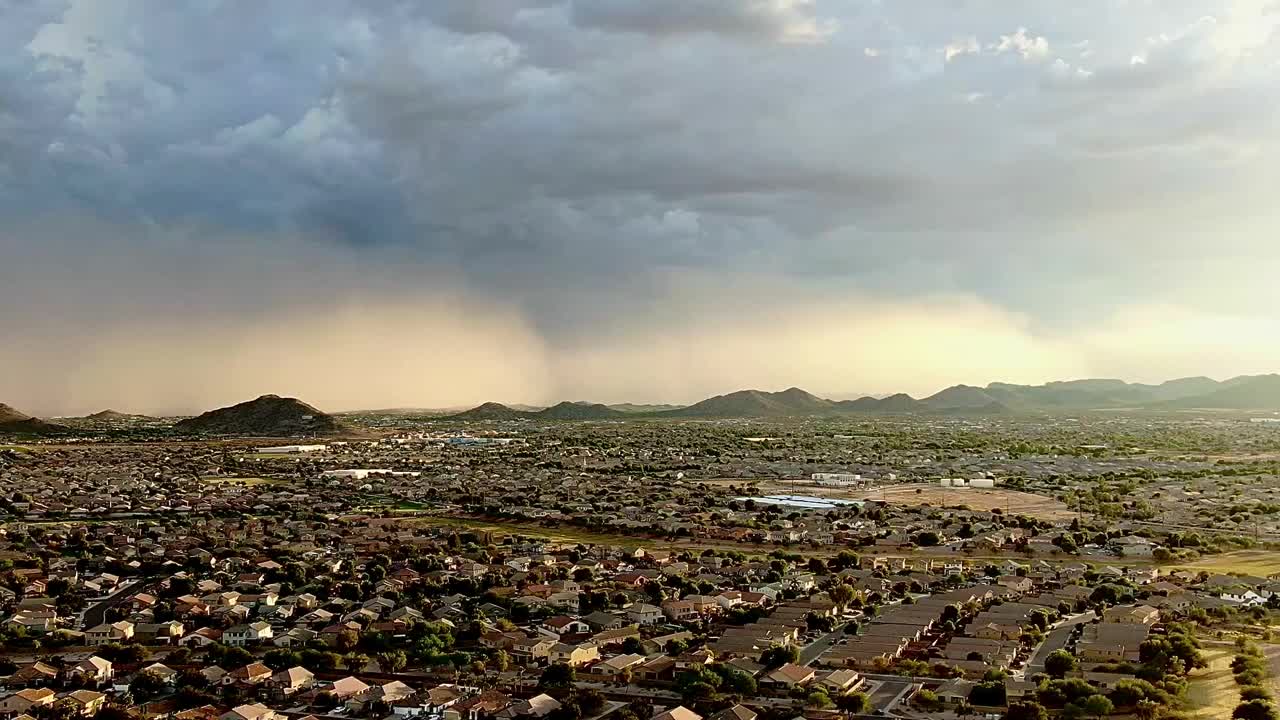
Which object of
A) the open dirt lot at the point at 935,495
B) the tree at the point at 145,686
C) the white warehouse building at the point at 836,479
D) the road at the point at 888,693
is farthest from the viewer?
the white warehouse building at the point at 836,479

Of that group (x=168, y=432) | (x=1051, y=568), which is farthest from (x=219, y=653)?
(x=168, y=432)

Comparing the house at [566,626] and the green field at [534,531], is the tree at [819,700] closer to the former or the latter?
the house at [566,626]

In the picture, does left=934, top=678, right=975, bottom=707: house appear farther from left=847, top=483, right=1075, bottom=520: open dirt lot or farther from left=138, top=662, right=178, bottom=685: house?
left=847, top=483, right=1075, bottom=520: open dirt lot

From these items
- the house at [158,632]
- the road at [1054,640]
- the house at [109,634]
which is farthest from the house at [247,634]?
the road at [1054,640]

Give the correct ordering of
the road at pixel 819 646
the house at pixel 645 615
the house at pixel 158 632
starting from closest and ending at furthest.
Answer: the road at pixel 819 646 < the house at pixel 158 632 < the house at pixel 645 615

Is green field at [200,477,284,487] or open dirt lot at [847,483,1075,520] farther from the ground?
green field at [200,477,284,487]

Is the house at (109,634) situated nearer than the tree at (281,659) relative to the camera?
A: No

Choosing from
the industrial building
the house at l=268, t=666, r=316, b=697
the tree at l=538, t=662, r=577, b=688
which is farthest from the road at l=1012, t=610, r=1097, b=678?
the industrial building
